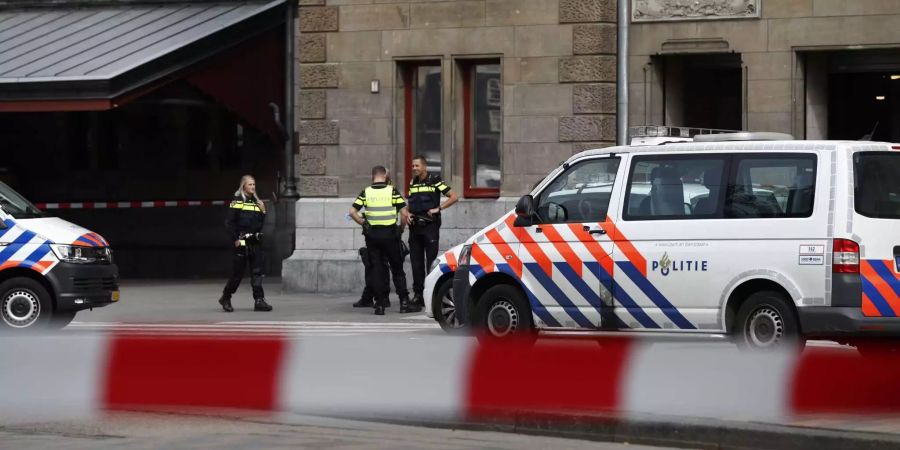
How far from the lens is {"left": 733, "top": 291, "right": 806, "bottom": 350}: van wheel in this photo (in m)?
12.6

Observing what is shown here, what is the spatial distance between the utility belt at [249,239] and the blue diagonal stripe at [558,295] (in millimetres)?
6850

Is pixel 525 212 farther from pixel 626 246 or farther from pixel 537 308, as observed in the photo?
pixel 626 246

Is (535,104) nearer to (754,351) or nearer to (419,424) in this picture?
(754,351)

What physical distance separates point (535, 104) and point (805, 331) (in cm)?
1028

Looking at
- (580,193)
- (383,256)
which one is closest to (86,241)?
(383,256)

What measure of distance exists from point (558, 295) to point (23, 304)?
6.39 meters

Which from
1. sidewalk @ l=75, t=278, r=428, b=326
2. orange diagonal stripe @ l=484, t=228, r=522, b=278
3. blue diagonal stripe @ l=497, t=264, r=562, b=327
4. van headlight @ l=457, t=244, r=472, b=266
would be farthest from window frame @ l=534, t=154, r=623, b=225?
sidewalk @ l=75, t=278, r=428, b=326

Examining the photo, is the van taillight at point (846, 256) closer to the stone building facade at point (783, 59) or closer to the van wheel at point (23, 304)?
the van wheel at point (23, 304)

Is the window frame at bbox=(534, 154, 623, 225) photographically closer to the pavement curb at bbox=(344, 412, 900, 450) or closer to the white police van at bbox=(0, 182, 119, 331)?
the pavement curb at bbox=(344, 412, 900, 450)

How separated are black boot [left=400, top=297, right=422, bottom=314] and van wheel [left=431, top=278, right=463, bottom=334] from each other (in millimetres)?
3309

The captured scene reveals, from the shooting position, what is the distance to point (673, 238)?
1316 cm

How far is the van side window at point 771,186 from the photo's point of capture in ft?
Answer: 41.4

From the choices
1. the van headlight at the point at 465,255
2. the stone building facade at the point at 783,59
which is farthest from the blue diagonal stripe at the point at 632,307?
the stone building facade at the point at 783,59

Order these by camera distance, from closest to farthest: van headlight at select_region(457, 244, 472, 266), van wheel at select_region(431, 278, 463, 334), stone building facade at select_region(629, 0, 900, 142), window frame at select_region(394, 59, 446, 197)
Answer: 1. van headlight at select_region(457, 244, 472, 266)
2. van wheel at select_region(431, 278, 463, 334)
3. stone building facade at select_region(629, 0, 900, 142)
4. window frame at select_region(394, 59, 446, 197)
